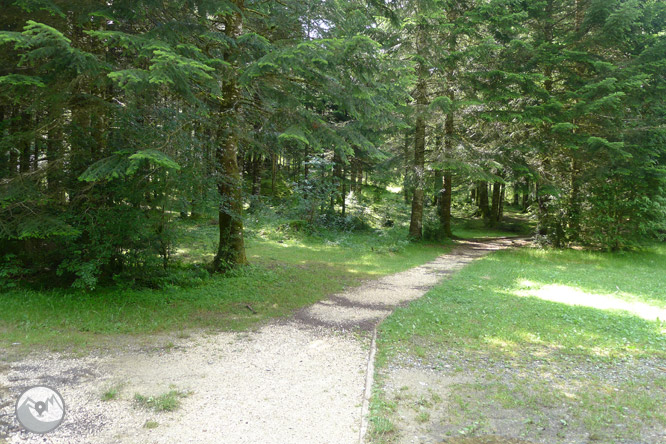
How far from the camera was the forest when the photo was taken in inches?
226

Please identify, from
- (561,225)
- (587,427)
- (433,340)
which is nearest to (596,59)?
(561,225)

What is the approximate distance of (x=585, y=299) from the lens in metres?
8.48

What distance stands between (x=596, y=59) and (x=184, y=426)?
1856cm

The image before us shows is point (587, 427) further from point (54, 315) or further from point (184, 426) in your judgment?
point (54, 315)

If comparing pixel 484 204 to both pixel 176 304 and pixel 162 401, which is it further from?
pixel 162 401

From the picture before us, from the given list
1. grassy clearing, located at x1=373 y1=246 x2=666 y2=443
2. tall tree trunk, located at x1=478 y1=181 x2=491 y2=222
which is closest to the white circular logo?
grassy clearing, located at x1=373 y1=246 x2=666 y2=443

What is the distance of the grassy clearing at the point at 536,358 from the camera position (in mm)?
3584

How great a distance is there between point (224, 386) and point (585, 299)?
8.07m

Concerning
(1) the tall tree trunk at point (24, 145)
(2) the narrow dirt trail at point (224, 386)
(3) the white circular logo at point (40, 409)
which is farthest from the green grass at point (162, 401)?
(1) the tall tree trunk at point (24, 145)

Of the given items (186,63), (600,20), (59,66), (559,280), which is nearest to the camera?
(186,63)

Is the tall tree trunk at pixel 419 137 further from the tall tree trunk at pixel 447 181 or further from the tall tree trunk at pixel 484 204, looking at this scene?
the tall tree trunk at pixel 484 204

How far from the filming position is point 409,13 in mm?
15125

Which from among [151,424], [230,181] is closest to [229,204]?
[230,181]

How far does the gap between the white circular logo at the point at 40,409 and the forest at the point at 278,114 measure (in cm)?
256
